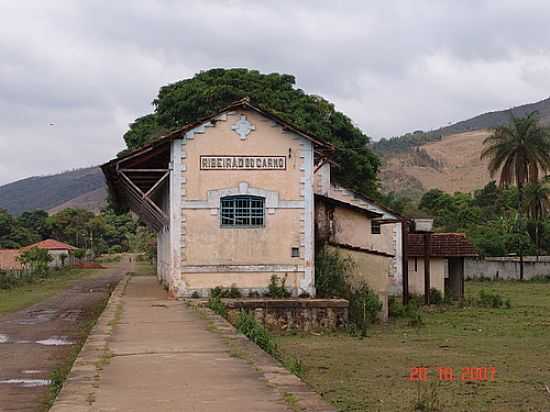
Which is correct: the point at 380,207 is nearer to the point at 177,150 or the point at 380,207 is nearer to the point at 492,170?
the point at 177,150

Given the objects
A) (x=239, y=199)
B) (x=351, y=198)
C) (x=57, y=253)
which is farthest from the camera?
(x=57, y=253)

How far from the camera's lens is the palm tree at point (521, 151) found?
5306 centimetres

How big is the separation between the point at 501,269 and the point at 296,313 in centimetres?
3409

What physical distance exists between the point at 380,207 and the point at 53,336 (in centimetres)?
1672

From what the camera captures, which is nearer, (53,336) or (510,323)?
(53,336)

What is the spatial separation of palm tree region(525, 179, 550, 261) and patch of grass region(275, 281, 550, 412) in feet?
110

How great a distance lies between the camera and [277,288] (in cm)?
2236

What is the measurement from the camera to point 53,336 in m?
17.8

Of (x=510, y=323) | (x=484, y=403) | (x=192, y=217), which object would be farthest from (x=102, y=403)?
(x=510, y=323)

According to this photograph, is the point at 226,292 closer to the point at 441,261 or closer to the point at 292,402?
the point at 441,261

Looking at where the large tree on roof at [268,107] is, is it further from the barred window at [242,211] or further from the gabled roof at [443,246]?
the barred window at [242,211]

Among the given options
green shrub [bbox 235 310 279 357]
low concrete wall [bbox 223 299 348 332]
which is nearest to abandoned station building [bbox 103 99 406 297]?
low concrete wall [bbox 223 299 348 332]
